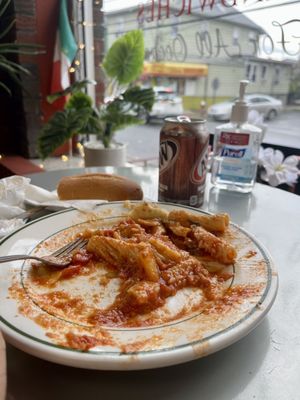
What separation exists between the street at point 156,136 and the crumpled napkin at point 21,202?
0.88m

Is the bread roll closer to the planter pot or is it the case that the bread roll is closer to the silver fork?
the silver fork

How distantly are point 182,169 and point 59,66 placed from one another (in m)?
2.54

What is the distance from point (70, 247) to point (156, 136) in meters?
1.41

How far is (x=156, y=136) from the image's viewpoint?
2.00 m

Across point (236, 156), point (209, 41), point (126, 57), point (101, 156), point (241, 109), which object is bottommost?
point (101, 156)

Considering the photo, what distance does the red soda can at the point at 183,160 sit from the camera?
85 cm

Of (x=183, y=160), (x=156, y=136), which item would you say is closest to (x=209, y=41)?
(x=156, y=136)

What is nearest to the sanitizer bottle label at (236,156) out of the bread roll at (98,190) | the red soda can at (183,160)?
the red soda can at (183,160)

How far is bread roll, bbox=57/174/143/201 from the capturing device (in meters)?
0.96

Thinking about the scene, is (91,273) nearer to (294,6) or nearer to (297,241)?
(297,241)

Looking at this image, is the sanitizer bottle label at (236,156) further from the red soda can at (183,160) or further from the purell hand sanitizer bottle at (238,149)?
the red soda can at (183,160)

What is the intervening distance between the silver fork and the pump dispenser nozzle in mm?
604

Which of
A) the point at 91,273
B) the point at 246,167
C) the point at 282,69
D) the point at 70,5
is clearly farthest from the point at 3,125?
the point at 91,273

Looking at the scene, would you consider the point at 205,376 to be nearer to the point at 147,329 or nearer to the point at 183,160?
the point at 147,329
